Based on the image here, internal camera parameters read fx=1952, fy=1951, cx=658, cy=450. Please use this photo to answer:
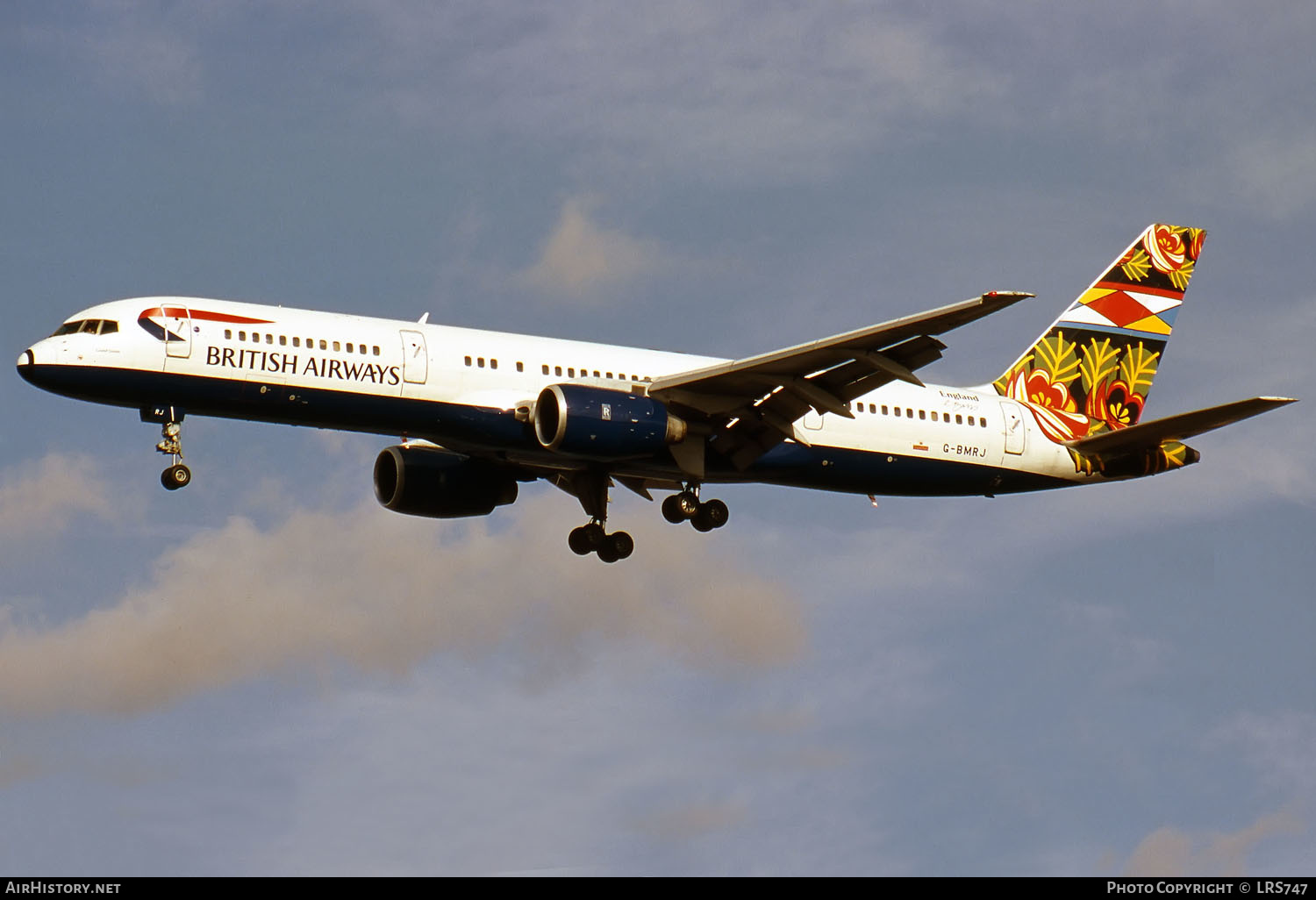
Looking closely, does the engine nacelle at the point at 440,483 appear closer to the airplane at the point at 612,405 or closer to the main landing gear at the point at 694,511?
the airplane at the point at 612,405

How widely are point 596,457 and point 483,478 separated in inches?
292

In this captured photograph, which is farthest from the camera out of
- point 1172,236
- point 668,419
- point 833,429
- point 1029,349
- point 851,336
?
point 1172,236

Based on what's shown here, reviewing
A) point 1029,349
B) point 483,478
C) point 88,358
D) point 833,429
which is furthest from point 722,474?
point 88,358

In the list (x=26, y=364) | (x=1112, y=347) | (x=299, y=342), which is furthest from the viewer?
(x=1112, y=347)

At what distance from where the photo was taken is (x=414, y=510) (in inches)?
2048

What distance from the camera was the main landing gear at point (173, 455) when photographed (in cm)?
4438

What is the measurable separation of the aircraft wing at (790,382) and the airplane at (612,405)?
52mm

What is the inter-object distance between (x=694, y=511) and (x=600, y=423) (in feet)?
17.1

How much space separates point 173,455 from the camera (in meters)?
44.7

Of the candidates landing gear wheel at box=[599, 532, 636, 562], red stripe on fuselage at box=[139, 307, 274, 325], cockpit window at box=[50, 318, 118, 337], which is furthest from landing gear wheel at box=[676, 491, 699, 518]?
cockpit window at box=[50, 318, 118, 337]

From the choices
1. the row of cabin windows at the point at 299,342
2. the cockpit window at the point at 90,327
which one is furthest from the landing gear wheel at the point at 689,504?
the cockpit window at the point at 90,327

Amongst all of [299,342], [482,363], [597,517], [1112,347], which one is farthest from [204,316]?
[1112,347]

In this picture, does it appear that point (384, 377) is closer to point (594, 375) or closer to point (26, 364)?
point (594, 375)

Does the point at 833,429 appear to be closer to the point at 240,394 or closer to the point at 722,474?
the point at 722,474
